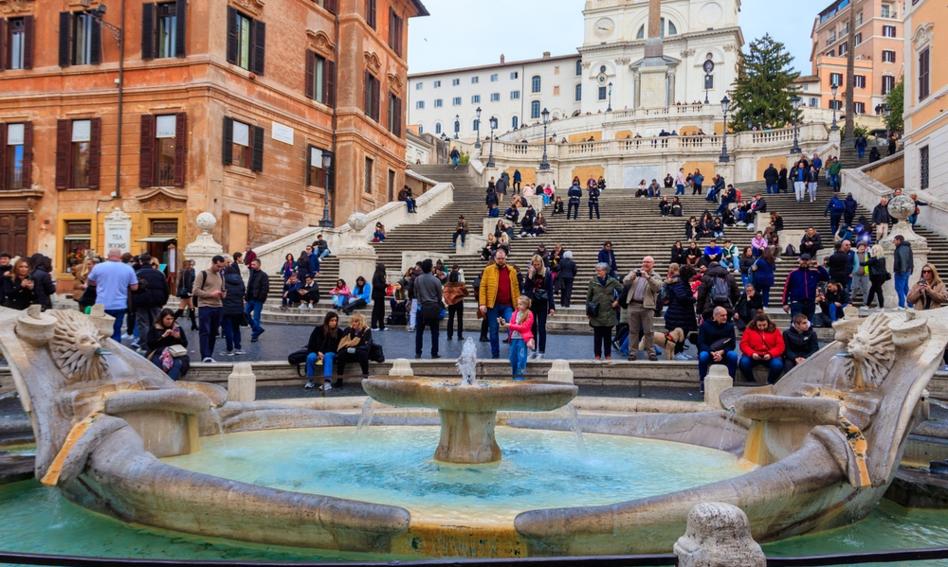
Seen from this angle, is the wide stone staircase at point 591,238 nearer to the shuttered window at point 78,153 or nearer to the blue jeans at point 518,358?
the blue jeans at point 518,358

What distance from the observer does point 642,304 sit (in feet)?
41.2

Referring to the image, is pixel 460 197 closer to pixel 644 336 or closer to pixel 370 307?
pixel 370 307

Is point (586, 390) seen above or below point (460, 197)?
below

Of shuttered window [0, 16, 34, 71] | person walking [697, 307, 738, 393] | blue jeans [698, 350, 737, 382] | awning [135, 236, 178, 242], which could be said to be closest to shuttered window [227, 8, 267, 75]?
awning [135, 236, 178, 242]

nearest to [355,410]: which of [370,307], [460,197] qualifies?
[370,307]

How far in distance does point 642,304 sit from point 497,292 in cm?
228

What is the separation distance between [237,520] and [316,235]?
2391 centimetres

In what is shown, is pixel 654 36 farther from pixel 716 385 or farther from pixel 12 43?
pixel 716 385

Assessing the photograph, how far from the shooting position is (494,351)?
12.6m

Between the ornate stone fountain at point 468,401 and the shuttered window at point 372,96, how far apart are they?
3030 centimetres

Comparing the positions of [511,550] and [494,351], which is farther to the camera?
[494,351]

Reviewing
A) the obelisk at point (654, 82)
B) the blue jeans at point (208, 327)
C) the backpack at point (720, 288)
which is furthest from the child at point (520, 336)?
the obelisk at point (654, 82)

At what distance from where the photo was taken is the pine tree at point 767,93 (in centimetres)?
5481

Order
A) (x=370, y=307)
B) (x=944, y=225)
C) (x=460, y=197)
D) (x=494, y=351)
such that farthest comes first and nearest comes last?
(x=460, y=197) < (x=944, y=225) < (x=370, y=307) < (x=494, y=351)
